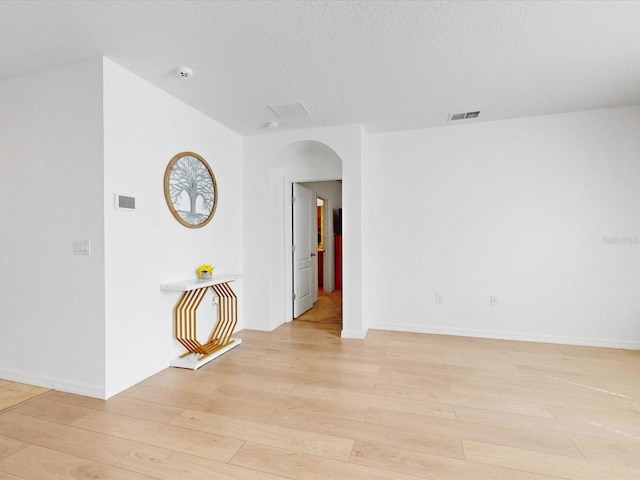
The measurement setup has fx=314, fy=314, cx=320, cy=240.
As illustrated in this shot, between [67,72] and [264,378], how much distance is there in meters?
3.03

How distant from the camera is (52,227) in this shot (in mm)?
2607

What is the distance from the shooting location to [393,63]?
101 inches

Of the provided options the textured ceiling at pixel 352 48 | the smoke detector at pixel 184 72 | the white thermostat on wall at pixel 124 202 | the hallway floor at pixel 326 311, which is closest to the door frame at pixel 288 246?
the hallway floor at pixel 326 311

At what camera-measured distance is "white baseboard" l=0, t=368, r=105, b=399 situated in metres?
2.46

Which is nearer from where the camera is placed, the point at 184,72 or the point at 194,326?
the point at 184,72

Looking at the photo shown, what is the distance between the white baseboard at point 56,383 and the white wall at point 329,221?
194 inches

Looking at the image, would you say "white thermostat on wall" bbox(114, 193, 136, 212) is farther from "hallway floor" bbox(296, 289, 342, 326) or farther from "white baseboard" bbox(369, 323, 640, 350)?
"white baseboard" bbox(369, 323, 640, 350)

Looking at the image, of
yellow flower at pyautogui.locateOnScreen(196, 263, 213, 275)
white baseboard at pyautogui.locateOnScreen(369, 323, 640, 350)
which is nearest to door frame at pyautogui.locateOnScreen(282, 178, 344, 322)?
white baseboard at pyautogui.locateOnScreen(369, 323, 640, 350)

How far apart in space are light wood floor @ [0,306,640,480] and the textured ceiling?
8.72 feet

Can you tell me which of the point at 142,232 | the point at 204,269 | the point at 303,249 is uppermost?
the point at 142,232

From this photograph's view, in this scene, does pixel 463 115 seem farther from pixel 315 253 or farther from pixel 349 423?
pixel 349 423

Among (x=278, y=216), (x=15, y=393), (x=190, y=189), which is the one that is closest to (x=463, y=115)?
(x=278, y=216)

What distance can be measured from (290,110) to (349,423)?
3029 mm

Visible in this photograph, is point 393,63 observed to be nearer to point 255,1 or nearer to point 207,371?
point 255,1
